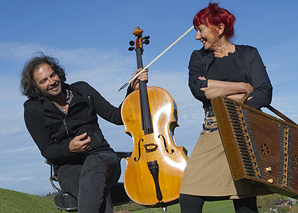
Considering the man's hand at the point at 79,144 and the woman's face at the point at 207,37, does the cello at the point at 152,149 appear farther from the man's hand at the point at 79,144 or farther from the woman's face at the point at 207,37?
the woman's face at the point at 207,37

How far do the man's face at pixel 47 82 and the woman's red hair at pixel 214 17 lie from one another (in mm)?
1483

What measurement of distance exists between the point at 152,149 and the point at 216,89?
3.33 ft

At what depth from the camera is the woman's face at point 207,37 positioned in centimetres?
277

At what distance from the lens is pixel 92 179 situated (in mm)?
3137

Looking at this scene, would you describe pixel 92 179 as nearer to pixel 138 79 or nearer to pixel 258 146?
pixel 138 79

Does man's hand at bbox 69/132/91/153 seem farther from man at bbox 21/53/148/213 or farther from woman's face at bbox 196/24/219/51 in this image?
woman's face at bbox 196/24/219/51

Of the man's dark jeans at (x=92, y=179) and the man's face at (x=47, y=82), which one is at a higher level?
the man's face at (x=47, y=82)

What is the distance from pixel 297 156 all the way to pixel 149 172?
4.05 ft

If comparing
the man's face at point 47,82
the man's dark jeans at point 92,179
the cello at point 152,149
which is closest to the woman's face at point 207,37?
the cello at point 152,149

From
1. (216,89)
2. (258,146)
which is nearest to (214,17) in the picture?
(216,89)

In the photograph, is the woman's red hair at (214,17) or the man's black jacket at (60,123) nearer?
the woman's red hair at (214,17)

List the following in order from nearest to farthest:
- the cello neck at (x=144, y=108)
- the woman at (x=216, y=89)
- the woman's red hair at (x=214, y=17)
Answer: the woman at (x=216, y=89) → the woman's red hair at (x=214, y=17) → the cello neck at (x=144, y=108)

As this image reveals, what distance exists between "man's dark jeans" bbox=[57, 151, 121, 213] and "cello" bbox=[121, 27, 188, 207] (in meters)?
0.18

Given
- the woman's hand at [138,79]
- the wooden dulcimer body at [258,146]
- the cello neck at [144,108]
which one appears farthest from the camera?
the woman's hand at [138,79]
